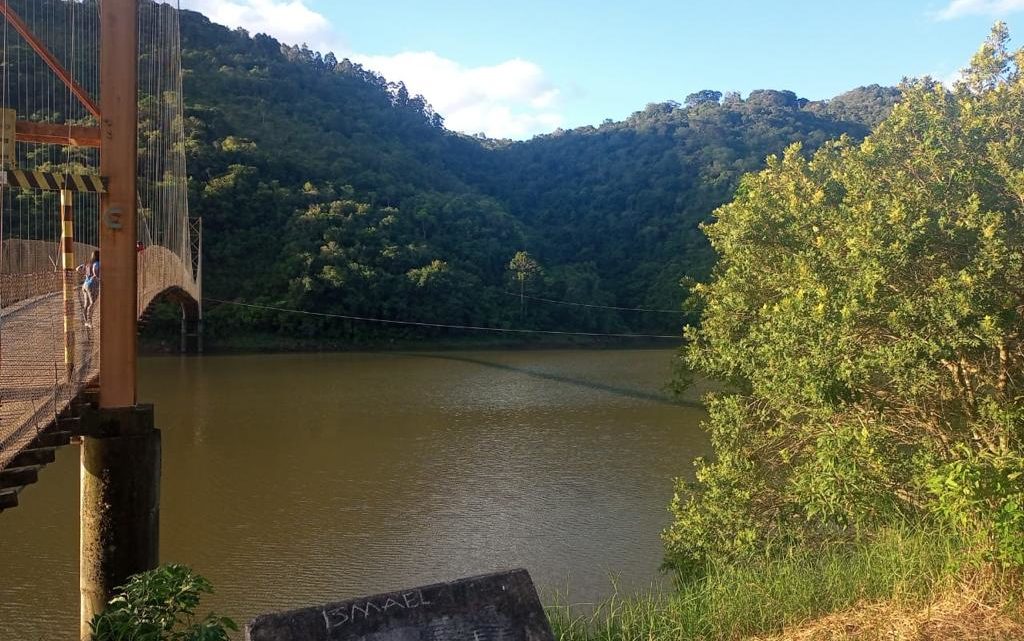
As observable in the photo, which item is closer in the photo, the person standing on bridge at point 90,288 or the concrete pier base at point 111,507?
the concrete pier base at point 111,507

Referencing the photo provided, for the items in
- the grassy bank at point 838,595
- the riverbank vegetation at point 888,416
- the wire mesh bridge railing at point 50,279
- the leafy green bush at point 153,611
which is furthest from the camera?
the wire mesh bridge railing at point 50,279

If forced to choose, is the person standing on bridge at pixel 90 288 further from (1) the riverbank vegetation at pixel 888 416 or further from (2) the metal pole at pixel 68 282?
(1) the riverbank vegetation at pixel 888 416

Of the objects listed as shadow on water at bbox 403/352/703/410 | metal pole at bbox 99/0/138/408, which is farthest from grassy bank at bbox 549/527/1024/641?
shadow on water at bbox 403/352/703/410

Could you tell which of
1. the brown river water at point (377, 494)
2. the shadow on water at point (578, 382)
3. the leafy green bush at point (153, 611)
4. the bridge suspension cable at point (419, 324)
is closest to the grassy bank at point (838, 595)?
the leafy green bush at point (153, 611)

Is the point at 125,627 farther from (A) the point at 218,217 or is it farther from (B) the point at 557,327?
(B) the point at 557,327

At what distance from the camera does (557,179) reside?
47375mm

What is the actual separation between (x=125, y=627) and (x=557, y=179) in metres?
46.3

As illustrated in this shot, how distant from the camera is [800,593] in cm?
284

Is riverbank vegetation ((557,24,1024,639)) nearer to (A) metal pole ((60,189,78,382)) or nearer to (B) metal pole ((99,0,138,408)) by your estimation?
(B) metal pole ((99,0,138,408))

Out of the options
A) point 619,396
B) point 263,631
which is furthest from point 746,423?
point 619,396

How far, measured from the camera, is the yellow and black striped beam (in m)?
3.19

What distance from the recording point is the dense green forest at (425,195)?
24.9 m

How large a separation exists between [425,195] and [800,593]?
102ft

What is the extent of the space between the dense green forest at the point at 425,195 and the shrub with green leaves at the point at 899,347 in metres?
13.5
